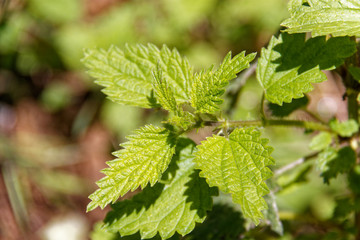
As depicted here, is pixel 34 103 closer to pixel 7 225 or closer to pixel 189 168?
pixel 7 225

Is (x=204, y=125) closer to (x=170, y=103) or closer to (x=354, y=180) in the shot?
(x=170, y=103)

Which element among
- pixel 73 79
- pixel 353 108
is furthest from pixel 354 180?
pixel 73 79

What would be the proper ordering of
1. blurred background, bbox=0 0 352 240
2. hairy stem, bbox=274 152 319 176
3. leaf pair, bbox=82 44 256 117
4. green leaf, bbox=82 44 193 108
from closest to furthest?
leaf pair, bbox=82 44 256 117 < green leaf, bbox=82 44 193 108 < hairy stem, bbox=274 152 319 176 < blurred background, bbox=0 0 352 240

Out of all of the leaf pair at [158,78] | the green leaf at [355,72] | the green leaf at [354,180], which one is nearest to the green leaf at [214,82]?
the leaf pair at [158,78]

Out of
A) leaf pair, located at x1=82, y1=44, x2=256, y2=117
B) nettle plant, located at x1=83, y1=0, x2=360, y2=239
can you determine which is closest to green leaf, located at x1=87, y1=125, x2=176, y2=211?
nettle plant, located at x1=83, y1=0, x2=360, y2=239

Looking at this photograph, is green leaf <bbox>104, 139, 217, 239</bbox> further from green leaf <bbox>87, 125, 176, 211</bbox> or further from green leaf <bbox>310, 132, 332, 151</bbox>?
green leaf <bbox>310, 132, 332, 151</bbox>

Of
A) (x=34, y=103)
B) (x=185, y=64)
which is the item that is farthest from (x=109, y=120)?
(x=185, y=64)

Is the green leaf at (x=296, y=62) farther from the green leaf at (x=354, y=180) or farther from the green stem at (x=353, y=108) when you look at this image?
the green leaf at (x=354, y=180)
